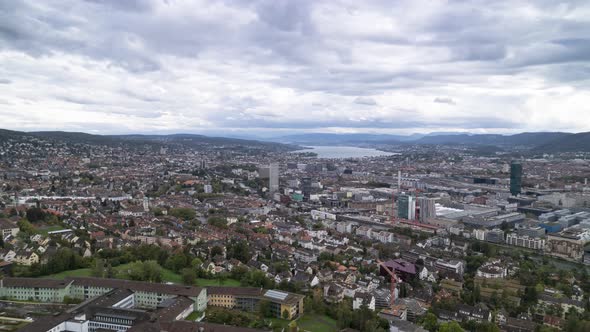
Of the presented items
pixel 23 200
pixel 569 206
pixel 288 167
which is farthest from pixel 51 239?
pixel 288 167

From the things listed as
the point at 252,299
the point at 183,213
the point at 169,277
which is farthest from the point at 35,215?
the point at 252,299

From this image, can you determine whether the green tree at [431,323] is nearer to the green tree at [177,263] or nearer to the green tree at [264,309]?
the green tree at [264,309]

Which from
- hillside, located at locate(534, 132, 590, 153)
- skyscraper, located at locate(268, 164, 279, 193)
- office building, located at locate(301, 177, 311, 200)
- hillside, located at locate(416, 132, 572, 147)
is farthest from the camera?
hillside, located at locate(416, 132, 572, 147)

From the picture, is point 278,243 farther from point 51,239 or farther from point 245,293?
point 51,239

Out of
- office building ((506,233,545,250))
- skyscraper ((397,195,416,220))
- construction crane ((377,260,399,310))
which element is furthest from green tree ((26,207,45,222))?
office building ((506,233,545,250))

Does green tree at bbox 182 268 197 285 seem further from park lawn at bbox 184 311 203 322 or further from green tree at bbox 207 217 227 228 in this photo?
green tree at bbox 207 217 227 228

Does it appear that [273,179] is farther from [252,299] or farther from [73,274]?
[252,299]
